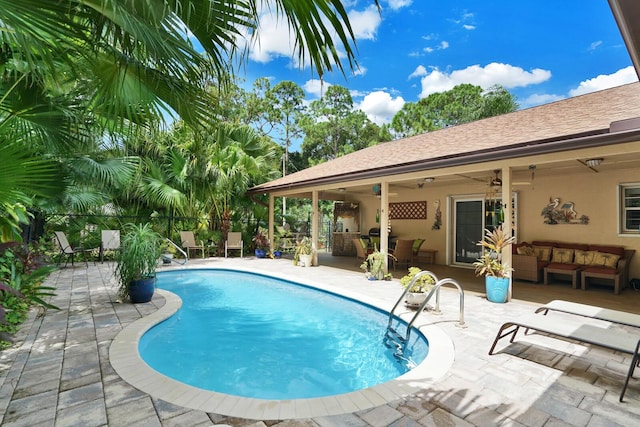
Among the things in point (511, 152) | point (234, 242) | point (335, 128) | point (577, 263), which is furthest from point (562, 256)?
point (335, 128)

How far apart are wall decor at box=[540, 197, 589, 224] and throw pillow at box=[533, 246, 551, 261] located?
0.88 meters

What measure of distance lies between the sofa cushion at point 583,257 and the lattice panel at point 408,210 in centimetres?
488

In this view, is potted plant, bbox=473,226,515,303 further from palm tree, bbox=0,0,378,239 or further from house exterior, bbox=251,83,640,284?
palm tree, bbox=0,0,378,239

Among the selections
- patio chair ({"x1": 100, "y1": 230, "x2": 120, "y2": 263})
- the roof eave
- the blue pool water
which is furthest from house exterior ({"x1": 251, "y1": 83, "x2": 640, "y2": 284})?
patio chair ({"x1": 100, "y1": 230, "x2": 120, "y2": 263})

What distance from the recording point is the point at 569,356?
382 centimetres

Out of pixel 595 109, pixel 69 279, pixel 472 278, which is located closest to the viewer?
pixel 595 109

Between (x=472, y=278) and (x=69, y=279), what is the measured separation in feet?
34.3

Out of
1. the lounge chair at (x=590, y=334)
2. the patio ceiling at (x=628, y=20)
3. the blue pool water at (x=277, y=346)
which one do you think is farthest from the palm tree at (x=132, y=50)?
the lounge chair at (x=590, y=334)

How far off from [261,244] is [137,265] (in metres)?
8.17

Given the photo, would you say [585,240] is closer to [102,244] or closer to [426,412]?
[426,412]

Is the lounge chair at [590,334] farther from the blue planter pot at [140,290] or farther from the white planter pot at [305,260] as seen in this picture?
the white planter pot at [305,260]

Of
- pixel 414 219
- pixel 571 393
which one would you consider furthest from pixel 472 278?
pixel 571 393

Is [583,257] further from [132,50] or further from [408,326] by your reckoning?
[132,50]

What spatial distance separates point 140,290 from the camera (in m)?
5.97
